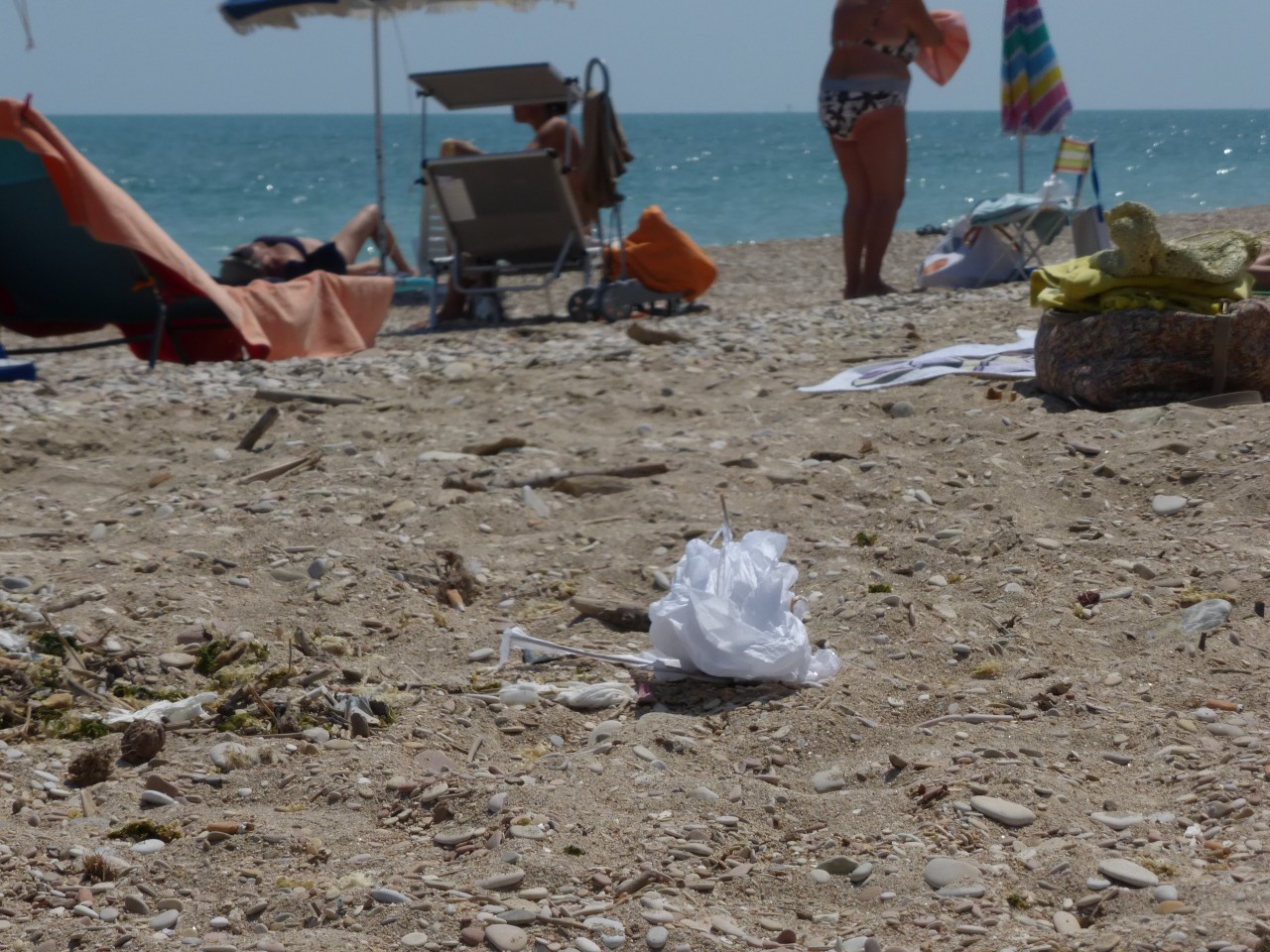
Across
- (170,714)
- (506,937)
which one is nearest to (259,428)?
(170,714)

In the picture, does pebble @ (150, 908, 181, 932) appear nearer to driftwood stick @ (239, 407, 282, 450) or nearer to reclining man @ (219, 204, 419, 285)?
driftwood stick @ (239, 407, 282, 450)

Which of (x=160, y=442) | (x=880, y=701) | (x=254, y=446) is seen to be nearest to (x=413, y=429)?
(x=254, y=446)

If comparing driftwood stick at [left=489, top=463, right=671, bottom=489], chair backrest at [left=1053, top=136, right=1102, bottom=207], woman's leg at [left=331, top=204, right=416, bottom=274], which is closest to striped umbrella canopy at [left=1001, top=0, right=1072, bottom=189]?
chair backrest at [left=1053, top=136, right=1102, bottom=207]

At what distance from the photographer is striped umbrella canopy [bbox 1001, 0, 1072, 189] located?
1102 centimetres

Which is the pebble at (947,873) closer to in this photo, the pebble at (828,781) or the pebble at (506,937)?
the pebble at (828,781)

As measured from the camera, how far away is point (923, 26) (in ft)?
23.2

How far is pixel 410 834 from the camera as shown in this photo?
211cm

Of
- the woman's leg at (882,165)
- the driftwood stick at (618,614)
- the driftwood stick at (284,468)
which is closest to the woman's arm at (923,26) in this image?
the woman's leg at (882,165)

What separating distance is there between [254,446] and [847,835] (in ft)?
9.99

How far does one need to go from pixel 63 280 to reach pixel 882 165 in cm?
423

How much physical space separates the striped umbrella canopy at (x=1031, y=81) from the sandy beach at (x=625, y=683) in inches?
280

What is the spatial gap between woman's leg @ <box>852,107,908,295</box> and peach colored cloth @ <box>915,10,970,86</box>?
1.50 feet

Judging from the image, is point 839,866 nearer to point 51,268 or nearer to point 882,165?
point 51,268

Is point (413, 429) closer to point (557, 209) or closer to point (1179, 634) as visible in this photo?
point (1179, 634)
